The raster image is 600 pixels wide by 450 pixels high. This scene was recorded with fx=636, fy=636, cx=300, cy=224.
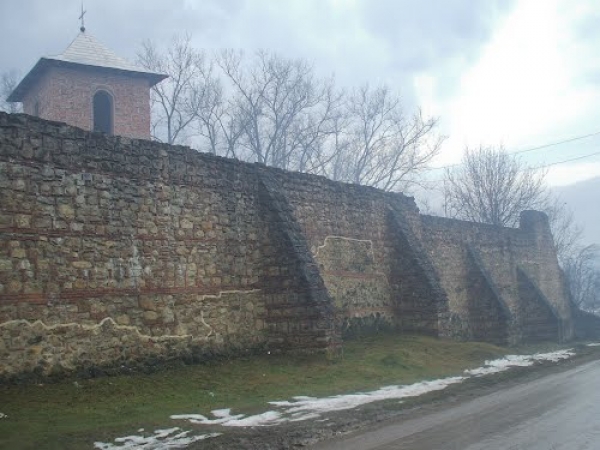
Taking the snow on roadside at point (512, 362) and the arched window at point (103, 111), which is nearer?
the snow on roadside at point (512, 362)

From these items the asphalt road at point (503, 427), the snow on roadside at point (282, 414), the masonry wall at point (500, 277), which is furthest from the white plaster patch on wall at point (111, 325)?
the masonry wall at point (500, 277)

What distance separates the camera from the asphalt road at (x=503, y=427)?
7094 millimetres

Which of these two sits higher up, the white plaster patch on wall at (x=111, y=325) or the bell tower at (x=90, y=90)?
the bell tower at (x=90, y=90)

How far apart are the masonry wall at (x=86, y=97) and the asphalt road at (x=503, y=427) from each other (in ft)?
68.0

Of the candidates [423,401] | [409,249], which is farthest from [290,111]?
[423,401]

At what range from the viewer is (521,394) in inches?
430

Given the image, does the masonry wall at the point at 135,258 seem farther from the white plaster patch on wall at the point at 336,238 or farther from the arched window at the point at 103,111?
the arched window at the point at 103,111

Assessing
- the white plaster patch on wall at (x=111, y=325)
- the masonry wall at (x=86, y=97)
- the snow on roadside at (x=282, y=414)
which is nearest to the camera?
the snow on roadside at (x=282, y=414)

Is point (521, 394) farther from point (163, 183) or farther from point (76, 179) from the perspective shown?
point (76, 179)

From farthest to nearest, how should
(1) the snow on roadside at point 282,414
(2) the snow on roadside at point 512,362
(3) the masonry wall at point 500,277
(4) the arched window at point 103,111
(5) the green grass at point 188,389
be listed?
1. (4) the arched window at point 103,111
2. (3) the masonry wall at point 500,277
3. (2) the snow on roadside at point 512,362
4. (5) the green grass at point 188,389
5. (1) the snow on roadside at point 282,414

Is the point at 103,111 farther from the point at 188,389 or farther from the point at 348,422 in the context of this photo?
the point at 348,422

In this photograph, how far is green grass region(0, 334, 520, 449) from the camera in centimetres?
769

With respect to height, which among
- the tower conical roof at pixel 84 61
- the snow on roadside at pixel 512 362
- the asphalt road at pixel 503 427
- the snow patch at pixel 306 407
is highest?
the tower conical roof at pixel 84 61

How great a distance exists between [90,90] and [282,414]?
2134 centimetres
